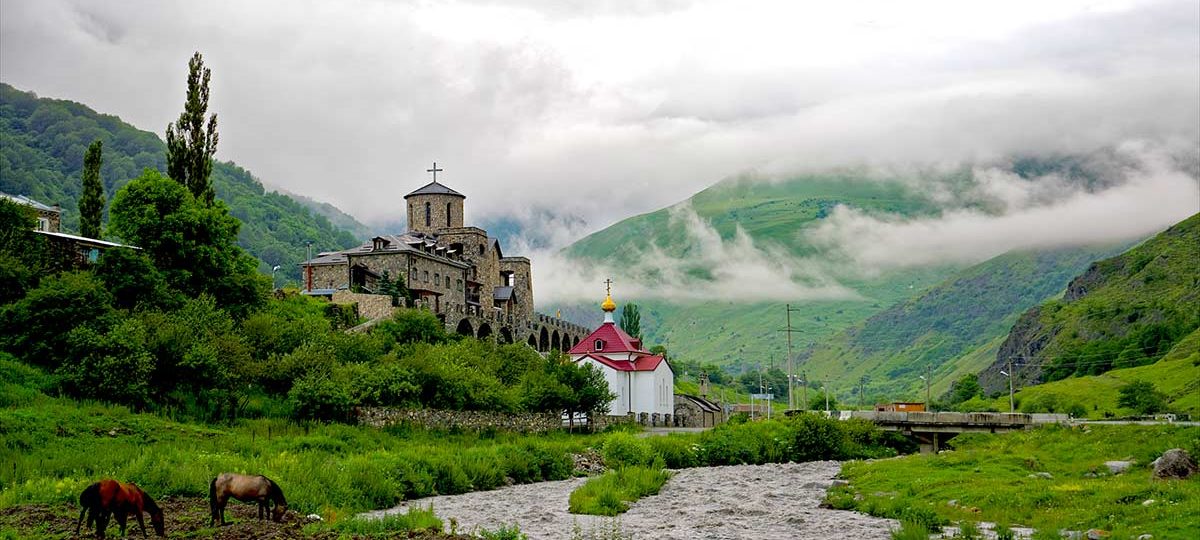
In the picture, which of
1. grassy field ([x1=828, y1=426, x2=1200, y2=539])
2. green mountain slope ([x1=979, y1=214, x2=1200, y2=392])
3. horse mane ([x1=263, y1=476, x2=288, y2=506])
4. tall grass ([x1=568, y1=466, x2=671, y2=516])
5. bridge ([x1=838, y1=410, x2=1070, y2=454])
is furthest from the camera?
green mountain slope ([x1=979, y1=214, x2=1200, y2=392])

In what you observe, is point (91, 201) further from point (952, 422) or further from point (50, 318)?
point (952, 422)

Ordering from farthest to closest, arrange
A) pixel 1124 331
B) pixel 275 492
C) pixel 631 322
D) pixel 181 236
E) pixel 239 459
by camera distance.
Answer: pixel 1124 331, pixel 631 322, pixel 181 236, pixel 239 459, pixel 275 492

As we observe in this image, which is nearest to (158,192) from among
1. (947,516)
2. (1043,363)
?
(947,516)

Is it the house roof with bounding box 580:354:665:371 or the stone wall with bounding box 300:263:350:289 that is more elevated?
the stone wall with bounding box 300:263:350:289

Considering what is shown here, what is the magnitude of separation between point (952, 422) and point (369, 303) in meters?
39.8

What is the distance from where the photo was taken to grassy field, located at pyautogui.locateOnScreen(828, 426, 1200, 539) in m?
28.9

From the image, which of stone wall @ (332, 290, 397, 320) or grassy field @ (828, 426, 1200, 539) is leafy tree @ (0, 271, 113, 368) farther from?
grassy field @ (828, 426, 1200, 539)

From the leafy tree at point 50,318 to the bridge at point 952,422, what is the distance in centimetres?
4859

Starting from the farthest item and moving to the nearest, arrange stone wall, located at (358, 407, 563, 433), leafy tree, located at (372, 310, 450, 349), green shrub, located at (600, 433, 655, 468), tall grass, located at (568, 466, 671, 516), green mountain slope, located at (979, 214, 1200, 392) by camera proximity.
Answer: green mountain slope, located at (979, 214, 1200, 392) < leafy tree, located at (372, 310, 450, 349) < green shrub, located at (600, 433, 655, 468) < stone wall, located at (358, 407, 563, 433) < tall grass, located at (568, 466, 671, 516)

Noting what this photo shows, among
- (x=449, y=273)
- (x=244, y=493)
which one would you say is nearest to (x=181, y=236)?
(x=244, y=493)

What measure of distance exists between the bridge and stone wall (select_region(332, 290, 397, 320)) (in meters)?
32.7

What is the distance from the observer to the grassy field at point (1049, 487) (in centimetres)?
2891

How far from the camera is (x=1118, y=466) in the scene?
4322cm

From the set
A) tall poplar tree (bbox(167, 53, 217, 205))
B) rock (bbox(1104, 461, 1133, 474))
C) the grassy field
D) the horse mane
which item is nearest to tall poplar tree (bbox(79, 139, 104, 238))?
tall poplar tree (bbox(167, 53, 217, 205))
